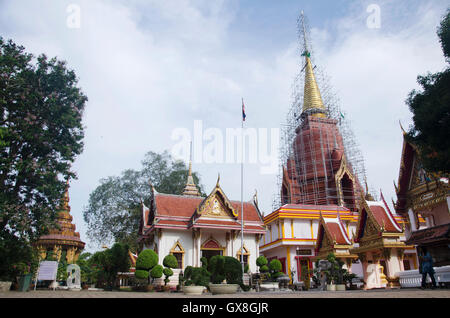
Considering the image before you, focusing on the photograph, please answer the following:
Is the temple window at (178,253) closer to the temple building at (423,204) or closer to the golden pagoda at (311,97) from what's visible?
the temple building at (423,204)

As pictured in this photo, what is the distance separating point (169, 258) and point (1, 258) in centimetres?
816

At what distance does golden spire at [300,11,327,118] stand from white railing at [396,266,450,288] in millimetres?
28685

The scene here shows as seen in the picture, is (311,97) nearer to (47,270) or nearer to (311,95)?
(311,95)

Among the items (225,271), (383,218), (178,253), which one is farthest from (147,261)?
(383,218)

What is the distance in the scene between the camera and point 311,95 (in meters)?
43.8

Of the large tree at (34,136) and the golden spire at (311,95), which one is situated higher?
the golden spire at (311,95)

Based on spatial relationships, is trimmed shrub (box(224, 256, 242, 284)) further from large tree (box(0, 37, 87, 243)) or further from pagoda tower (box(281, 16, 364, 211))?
pagoda tower (box(281, 16, 364, 211))

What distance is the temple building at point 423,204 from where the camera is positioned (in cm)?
1491

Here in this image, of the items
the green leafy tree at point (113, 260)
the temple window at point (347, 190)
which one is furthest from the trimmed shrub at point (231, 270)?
the temple window at point (347, 190)

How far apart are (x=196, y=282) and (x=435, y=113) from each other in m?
11.8

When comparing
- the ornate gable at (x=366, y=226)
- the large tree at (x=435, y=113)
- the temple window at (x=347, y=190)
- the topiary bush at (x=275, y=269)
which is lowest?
the topiary bush at (x=275, y=269)

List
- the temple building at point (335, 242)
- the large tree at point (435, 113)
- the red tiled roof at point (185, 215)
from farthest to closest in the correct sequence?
the red tiled roof at point (185, 215), the temple building at point (335, 242), the large tree at point (435, 113)
